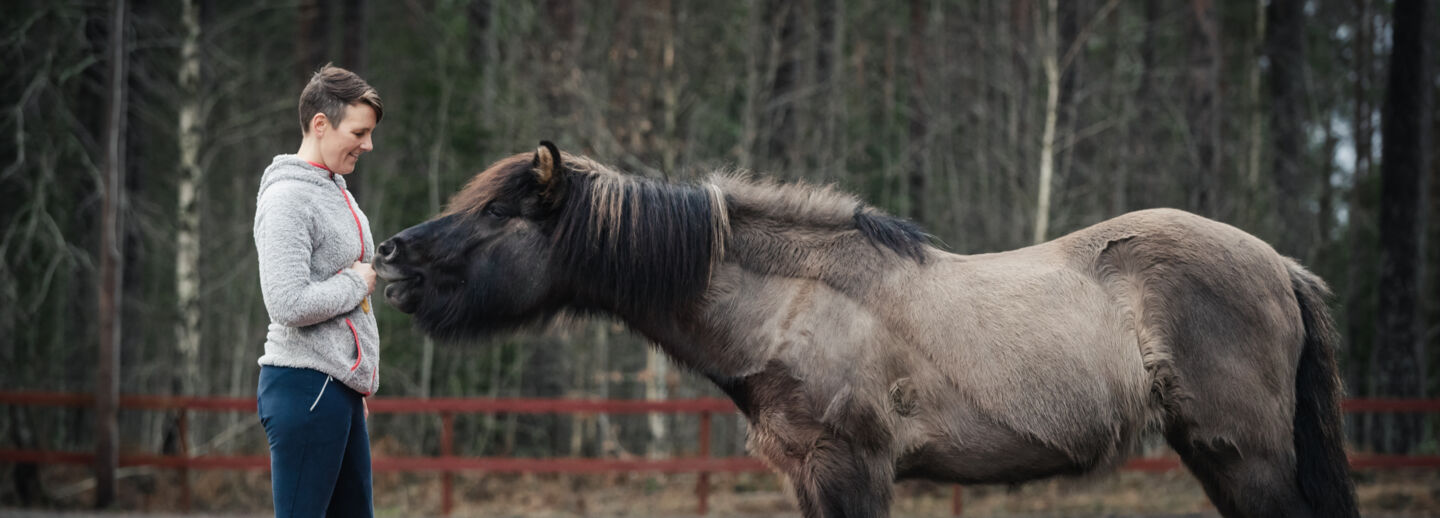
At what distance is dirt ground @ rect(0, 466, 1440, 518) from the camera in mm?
9312

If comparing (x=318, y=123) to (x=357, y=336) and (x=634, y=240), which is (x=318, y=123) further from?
(x=634, y=240)

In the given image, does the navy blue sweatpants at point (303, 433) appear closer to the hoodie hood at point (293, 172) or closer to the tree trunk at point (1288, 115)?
the hoodie hood at point (293, 172)

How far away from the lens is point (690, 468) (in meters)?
8.69

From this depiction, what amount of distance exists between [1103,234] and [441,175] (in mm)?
9769

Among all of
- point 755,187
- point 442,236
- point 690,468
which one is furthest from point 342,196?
point 690,468

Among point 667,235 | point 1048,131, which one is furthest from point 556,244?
point 1048,131

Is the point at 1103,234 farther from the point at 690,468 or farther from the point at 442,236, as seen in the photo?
the point at 690,468

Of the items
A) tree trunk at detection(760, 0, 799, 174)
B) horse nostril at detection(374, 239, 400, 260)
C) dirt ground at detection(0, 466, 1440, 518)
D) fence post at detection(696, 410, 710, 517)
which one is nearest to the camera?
horse nostril at detection(374, 239, 400, 260)

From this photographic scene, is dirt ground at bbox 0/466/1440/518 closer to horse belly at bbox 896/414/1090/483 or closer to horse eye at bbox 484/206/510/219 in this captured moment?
horse belly at bbox 896/414/1090/483

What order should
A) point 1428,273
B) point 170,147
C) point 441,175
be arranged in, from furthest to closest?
point 170,147
point 1428,273
point 441,175

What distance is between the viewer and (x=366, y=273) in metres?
2.93

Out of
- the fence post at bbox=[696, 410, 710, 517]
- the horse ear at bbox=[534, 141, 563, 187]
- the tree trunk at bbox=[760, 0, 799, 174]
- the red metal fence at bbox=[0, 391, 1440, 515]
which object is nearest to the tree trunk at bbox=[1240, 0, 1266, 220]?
the red metal fence at bbox=[0, 391, 1440, 515]

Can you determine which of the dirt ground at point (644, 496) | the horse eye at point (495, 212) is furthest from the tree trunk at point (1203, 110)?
the horse eye at point (495, 212)

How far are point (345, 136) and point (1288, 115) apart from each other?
46.5 feet
